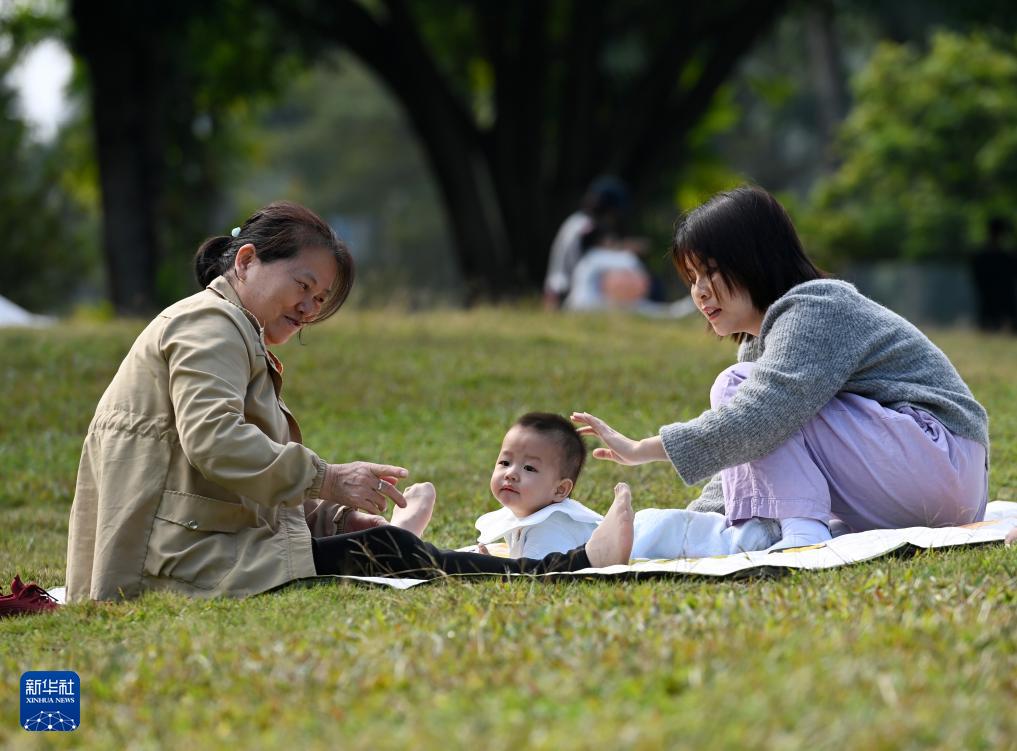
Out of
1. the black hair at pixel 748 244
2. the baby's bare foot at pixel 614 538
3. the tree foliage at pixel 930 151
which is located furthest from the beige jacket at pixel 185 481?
the tree foliage at pixel 930 151

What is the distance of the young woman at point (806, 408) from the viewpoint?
4875mm

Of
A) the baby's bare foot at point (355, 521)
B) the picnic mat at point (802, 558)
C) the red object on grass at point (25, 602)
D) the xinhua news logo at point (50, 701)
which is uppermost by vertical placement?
the baby's bare foot at point (355, 521)

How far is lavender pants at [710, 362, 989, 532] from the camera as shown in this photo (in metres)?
4.94

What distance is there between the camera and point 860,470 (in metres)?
5.03

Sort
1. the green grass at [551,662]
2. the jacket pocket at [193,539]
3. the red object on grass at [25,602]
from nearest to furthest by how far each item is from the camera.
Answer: the green grass at [551,662] < the jacket pocket at [193,539] < the red object on grass at [25,602]

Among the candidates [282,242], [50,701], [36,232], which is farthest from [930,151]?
[50,701]

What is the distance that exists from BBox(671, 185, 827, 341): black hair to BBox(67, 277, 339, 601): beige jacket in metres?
1.59

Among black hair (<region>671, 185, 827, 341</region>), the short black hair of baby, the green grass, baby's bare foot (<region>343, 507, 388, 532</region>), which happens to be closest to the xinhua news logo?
the green grass

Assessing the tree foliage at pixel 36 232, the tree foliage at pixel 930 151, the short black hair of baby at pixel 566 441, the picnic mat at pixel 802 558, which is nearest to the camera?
the picnic mat at pixel 802 558

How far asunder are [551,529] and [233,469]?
1.27 metres

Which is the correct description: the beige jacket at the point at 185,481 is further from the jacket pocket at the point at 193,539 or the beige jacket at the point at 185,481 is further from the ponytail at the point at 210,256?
the ponytail at the point at 210,256

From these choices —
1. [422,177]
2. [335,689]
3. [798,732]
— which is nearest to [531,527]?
[335,689]

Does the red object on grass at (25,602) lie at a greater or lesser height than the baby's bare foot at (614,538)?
lesser

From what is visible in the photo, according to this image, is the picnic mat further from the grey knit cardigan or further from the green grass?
the grey knit cardigan
